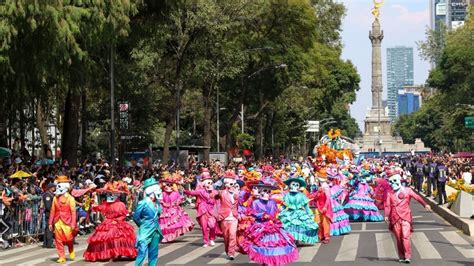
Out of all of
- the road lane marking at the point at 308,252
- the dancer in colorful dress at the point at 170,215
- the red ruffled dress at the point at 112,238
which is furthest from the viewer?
the dancer in colorful dress at the point at 170,215

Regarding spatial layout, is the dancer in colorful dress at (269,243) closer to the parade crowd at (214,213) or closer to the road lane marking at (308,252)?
the parade crowd at (214,213)

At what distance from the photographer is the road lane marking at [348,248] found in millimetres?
15227

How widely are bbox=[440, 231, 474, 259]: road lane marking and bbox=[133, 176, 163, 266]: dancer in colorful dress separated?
20.0 feet

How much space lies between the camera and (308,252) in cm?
1631

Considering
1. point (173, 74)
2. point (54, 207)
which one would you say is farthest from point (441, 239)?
point (173, 74)

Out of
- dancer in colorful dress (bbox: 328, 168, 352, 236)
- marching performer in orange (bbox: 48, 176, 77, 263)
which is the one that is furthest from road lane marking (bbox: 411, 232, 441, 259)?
marching performer in orange (bbox: 48, 176, 77, 263)

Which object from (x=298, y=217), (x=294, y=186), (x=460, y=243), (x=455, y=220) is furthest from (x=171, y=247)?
(x=455, y=220)

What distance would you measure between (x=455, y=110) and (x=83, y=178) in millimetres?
60557

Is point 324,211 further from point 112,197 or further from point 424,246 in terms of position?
point 112,197

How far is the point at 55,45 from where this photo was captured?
1969cm

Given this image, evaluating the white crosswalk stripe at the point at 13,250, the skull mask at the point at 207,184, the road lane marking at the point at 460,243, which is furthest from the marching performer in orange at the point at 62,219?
the road lane marking at the point at 460,243

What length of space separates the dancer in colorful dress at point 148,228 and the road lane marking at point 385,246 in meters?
4.92

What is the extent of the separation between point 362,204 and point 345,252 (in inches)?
313

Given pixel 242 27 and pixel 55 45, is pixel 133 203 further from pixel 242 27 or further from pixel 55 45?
Answer: pixel 242 27
